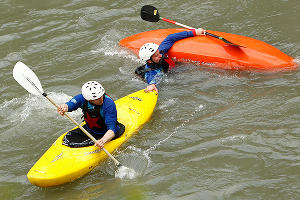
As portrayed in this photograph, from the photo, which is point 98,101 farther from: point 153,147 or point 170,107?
point 170,107

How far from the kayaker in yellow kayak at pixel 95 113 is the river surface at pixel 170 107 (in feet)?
1.30

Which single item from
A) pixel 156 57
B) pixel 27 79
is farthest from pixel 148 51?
pixel 27 79

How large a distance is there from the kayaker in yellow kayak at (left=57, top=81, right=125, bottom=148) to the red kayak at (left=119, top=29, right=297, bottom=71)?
7.43 ft

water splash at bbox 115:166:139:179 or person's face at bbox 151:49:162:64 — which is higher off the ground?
person's face at bbox 151:49:162:64

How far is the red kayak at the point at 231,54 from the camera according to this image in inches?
262

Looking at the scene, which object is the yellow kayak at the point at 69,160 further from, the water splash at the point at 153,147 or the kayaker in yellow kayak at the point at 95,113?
the water splash at the point at 153,147

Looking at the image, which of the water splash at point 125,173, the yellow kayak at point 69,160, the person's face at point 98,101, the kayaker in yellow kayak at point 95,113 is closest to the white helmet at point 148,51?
the yellow kayak at point 69,160

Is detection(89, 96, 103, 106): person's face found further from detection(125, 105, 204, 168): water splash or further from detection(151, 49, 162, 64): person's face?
detection(151, 49, 162, 64): person's face

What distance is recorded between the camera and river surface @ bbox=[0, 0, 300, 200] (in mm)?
4855

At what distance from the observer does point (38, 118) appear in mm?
6523

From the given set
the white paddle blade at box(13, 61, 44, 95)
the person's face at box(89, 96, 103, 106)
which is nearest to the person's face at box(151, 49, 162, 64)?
the person's face at box(89, 96, 103, 106)

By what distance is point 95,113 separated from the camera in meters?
5.26

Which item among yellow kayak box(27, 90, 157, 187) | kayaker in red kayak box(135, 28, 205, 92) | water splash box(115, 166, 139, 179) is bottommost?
water splash box(115, 166, 139, 179)

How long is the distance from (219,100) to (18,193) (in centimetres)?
310
